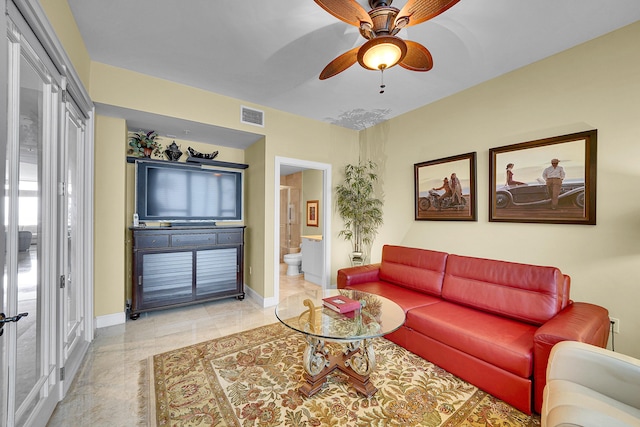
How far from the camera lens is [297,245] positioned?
7039mm

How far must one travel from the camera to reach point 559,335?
1.56 metres

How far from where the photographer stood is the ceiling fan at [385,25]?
1.41 m

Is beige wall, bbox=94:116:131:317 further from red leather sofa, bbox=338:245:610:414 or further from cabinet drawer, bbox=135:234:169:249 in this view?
red leather sofa, bbox=338:245:610:414

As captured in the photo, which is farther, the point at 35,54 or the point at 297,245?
the point at 297,245

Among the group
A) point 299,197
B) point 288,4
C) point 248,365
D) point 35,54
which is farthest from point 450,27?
point 299,197

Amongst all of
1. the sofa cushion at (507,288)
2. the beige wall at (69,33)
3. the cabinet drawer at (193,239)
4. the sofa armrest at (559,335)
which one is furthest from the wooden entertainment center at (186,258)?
the sofa armrest at (559,335)

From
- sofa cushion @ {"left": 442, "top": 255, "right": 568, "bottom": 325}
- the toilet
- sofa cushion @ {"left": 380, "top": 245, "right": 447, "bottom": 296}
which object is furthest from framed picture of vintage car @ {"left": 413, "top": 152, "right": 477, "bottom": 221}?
the toilet

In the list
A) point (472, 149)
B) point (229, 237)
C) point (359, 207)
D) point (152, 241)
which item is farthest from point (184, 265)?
point (472, 149)

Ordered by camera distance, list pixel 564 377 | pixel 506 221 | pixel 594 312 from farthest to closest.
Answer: pixel 506 221 → pixel 594 312 → pixel 564 377

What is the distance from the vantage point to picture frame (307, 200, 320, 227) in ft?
20.1

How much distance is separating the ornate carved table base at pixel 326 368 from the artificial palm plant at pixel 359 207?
237cm

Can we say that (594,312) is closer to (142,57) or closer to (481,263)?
(481,263)

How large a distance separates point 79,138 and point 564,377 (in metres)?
3.99

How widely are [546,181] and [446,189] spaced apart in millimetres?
974
